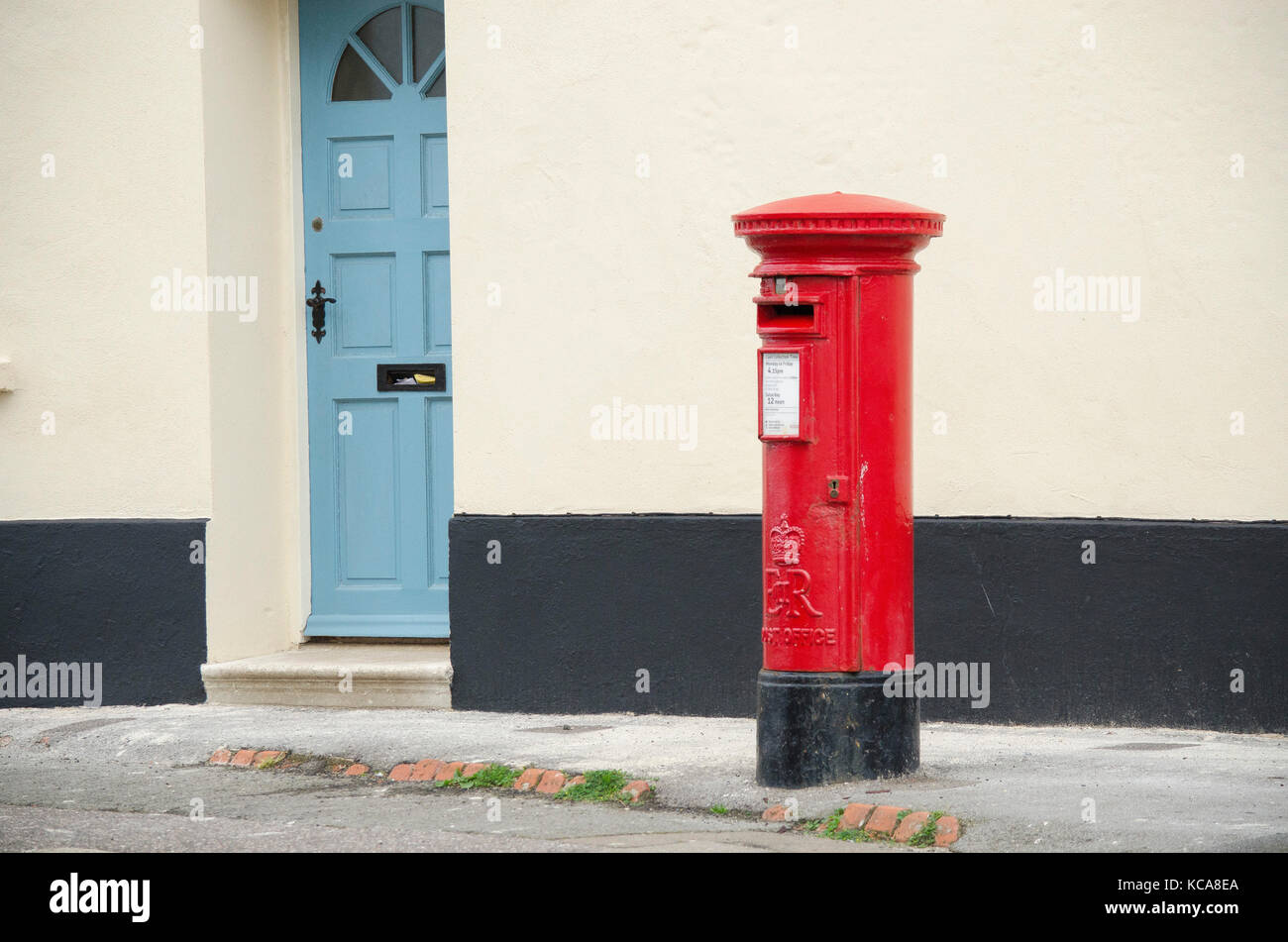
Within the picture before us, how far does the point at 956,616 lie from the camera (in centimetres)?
711

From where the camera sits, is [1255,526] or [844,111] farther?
[844,111]

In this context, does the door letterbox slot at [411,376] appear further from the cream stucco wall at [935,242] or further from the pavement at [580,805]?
the pavement at [580,805]

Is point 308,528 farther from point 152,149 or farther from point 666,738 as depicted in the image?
point 666,738

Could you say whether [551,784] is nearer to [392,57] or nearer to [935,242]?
[935,242]

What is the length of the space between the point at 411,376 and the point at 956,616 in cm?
288

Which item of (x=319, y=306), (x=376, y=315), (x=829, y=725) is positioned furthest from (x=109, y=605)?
(x=829, y=725)

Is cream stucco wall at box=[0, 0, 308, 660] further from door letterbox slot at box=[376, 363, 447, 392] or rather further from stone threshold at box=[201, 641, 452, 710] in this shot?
door letterbox slot at box=[376, 363, 447, 392]

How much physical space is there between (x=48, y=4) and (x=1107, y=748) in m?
5.75

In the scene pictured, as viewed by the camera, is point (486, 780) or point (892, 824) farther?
point (486, 780)

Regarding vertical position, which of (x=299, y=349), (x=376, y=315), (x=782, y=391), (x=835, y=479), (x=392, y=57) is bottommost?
(x=835, y=479)

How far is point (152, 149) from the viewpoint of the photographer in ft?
26.4

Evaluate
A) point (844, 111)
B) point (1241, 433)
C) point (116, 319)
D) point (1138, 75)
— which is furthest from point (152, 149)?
point (1241, 433)

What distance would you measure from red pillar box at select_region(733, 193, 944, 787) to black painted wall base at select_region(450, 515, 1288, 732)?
1316 millimetres

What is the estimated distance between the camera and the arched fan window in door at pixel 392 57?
8352 mm
